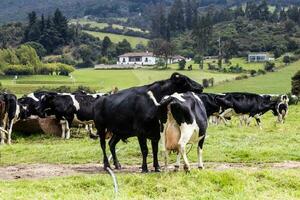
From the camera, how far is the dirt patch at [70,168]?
571 inches

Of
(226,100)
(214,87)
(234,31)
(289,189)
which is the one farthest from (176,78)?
(234,31)

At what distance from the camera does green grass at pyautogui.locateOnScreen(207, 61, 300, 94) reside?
2963 inches

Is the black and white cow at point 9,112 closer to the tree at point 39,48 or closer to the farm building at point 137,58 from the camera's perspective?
the tree at point 39,48

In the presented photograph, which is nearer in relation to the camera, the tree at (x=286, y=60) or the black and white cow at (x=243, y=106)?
the black and white cow at (x=243, y=106)

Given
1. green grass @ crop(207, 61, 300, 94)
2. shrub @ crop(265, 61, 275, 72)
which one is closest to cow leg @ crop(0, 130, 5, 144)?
green grass @ crop(207, 61, 300, 94)

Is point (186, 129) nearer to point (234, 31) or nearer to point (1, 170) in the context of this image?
point (1, 170)

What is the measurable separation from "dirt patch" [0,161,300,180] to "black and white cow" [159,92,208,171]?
1.37 m

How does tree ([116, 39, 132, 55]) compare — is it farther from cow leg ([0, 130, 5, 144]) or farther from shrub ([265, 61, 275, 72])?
cow leg ([0, 130, 5, 144])

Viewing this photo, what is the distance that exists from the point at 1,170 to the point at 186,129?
568cm

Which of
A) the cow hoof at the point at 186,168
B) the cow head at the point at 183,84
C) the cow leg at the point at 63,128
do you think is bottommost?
the cow leg at the point at 63,128

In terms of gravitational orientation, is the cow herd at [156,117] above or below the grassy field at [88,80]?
above

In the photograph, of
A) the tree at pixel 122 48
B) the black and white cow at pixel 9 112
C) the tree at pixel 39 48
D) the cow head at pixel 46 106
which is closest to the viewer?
the black and white cow at pixel 9 112

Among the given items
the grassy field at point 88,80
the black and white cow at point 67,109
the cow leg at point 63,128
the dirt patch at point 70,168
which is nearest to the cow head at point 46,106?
the black and white cow at point 67,109

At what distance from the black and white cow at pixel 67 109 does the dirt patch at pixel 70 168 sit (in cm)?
888
